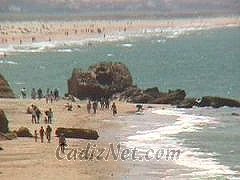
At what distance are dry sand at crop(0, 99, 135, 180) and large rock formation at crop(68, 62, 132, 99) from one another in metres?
→ 6.54

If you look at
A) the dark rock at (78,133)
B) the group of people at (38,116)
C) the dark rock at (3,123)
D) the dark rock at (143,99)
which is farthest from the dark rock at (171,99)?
the dark rock at (3,123)

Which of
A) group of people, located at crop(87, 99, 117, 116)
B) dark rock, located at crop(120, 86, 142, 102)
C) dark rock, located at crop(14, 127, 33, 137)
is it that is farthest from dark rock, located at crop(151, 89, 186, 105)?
dark rock, located at crop(14, 127, 33, 137)

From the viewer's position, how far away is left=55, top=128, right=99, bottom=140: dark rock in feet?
141

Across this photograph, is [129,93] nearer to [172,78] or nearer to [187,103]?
[187,103]

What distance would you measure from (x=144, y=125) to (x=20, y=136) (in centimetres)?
898

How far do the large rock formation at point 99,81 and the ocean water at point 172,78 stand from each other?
6.05 m

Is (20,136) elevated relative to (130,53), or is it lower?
elevated

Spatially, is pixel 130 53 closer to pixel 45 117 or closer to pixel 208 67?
pixel 208 67

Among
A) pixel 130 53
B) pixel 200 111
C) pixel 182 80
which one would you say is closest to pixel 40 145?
pixel 200 111

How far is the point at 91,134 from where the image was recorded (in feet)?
142

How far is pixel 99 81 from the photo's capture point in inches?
2420

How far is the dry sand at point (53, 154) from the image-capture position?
3418 centimetres

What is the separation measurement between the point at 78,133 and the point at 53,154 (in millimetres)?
4722

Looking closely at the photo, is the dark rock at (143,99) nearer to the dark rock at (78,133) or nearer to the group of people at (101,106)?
the group of people at (101,106)
